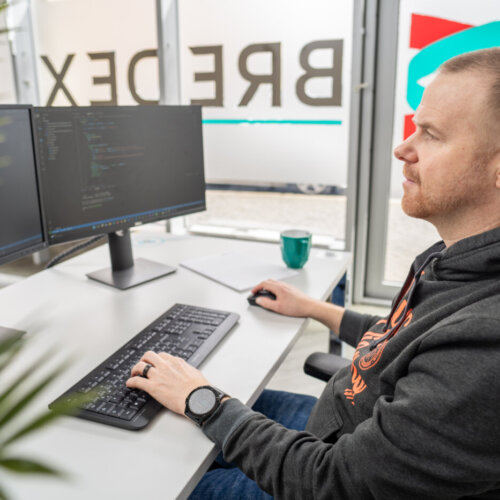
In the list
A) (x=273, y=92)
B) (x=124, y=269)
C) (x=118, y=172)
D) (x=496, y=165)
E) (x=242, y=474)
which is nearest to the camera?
(x=496, y=165)

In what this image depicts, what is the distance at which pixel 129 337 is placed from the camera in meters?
1.19

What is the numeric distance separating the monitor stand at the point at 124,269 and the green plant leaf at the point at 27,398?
1.28m

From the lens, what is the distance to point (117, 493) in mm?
719

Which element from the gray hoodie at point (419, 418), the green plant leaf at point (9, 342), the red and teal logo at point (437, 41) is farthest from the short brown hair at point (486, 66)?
the red and teal logo at point (437, 41)

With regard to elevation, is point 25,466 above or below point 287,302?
above

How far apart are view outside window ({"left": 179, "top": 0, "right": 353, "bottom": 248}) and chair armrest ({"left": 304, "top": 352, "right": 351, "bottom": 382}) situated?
68.6 inches

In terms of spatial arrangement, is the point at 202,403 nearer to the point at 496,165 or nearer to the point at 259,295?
the point at 259,295

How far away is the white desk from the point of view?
72 cm

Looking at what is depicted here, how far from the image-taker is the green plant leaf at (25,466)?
9.4 inches

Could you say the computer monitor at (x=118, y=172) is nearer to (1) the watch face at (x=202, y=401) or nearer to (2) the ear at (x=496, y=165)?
(1) the watch face at (x=202, y=401)

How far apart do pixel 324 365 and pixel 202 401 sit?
0.44 metres

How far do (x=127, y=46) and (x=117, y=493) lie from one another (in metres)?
3.01

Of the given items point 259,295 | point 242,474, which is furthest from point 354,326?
point 242,474

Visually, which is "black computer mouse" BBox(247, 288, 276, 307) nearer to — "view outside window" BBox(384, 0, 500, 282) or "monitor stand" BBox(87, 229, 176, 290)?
"monitor stand" BBox(87, 229, 176, 290)
